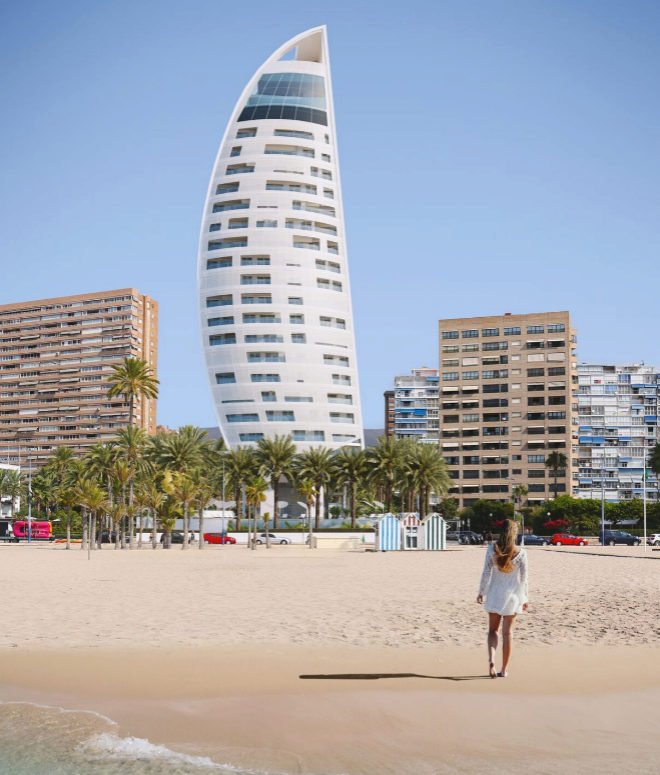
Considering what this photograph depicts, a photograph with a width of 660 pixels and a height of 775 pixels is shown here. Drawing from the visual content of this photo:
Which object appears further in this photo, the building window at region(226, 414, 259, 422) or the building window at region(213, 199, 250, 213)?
the building window at region(213, 199, 250, 213)

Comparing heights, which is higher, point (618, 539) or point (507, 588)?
point (507, 588)

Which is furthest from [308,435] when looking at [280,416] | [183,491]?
[183,491]

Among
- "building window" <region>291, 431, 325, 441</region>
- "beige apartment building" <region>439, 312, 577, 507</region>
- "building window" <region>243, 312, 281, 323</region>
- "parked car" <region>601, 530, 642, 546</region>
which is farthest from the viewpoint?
"beige apartment building" <region>439, 312, 577, 507</region>

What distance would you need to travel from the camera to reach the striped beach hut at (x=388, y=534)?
6303 centimetres

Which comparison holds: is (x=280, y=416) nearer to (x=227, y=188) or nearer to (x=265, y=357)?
(x=265, y=357)

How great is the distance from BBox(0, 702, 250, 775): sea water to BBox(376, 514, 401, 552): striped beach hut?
54.0m

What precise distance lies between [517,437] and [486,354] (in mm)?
14752

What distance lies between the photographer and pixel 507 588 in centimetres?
1085

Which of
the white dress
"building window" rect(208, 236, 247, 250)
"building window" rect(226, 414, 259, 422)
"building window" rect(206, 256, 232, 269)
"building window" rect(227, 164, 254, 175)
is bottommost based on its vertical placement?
the white dress

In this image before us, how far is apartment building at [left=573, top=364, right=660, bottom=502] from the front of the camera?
183m

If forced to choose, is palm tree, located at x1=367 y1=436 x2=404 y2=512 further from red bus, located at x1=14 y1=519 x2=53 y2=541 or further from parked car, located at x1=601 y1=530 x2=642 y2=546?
red bus, located at x1=14 y1=519 x2=53 y2=541

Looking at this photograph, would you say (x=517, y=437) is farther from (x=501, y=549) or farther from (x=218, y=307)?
(x=501, y=549)

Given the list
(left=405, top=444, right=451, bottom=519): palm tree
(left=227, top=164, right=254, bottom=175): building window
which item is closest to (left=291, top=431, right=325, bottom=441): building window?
(left=405, top=444, right=451, bottom=519): palm tree

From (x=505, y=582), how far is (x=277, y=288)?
116 metres
